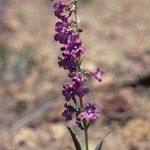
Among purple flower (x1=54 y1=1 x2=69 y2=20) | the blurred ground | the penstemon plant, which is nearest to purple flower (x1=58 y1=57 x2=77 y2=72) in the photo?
the penstemon plant

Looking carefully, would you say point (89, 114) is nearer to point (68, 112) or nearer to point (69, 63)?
point (68, 112)

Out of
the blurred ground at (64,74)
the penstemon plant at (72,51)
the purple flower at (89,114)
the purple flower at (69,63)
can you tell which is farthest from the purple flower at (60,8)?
the blurred ground at (64,74)

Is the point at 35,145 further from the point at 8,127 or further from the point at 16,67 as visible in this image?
the point at 16,67

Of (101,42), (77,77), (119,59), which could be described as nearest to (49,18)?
(101,42)

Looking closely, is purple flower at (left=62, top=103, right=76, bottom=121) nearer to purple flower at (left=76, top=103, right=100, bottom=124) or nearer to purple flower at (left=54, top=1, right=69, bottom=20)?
purple flower at (left=76, top=103, right=100, bottom=124)

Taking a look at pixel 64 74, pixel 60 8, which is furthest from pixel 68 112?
pixel 64 74

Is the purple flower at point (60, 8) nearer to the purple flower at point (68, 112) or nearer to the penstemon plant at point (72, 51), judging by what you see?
the penstemon plant at point (72, 51)
